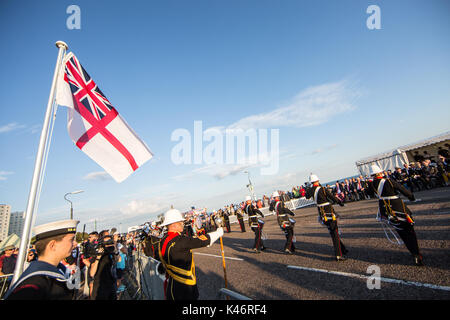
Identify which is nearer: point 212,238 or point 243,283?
point 212,238

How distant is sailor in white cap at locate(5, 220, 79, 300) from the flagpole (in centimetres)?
67

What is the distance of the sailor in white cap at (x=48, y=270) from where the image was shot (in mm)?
1679

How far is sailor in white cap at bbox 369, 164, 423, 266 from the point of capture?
4.88 m

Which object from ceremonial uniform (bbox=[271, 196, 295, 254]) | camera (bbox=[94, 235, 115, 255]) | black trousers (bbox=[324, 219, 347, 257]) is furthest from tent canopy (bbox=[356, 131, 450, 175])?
camera (bbox=[94, 235, 115, 255])

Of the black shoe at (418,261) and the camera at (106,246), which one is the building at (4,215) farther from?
the black shoe at (418,261)

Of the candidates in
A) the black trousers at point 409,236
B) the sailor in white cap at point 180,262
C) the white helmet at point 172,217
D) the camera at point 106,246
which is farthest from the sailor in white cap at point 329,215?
the camera at point 106,246

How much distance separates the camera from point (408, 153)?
2034cm

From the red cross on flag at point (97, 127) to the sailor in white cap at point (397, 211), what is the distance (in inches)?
258

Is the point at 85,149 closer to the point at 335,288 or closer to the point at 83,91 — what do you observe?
the point at 83,91
